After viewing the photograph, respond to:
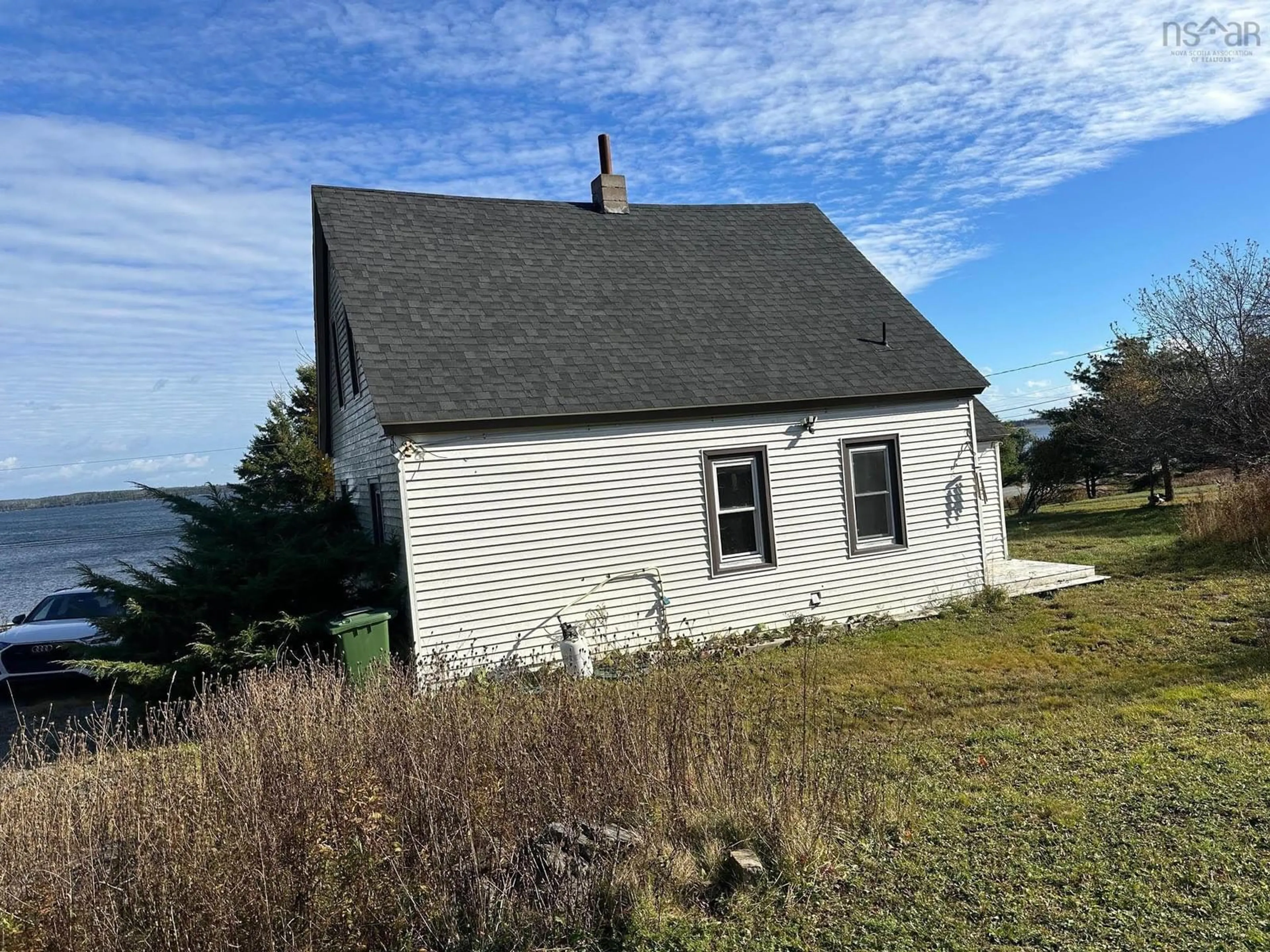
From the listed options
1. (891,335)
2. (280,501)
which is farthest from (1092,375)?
(280,501)

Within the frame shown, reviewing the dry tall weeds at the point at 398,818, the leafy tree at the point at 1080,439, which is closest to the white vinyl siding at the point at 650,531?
the dry tall weeds at the point at 398,818

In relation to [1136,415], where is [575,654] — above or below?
below

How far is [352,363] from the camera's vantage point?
1212 centimetres

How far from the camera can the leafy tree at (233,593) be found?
871 cm

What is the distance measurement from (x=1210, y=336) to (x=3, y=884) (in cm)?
2562

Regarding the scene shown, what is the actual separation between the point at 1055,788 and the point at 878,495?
7.11 metres

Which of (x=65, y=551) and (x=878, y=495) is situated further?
(x=65, y=551)

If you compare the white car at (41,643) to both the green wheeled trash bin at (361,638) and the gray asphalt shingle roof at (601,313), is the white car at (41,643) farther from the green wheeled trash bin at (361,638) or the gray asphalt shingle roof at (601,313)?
the gray asphalt shingle roof at (601,313)

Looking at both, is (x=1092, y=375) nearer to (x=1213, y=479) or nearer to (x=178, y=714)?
(x=1213, y=479)

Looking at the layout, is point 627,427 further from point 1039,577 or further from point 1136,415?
point 1136,415

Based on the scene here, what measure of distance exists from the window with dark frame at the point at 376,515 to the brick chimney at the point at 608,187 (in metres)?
6.40

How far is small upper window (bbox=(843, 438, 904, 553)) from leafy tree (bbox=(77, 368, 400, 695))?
6691 millimetres

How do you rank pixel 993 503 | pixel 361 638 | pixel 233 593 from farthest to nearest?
pixel 993 503 < pixel 233 593 < pixel 361 638

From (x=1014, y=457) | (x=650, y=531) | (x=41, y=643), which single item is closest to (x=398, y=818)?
(x=650, y=531)
